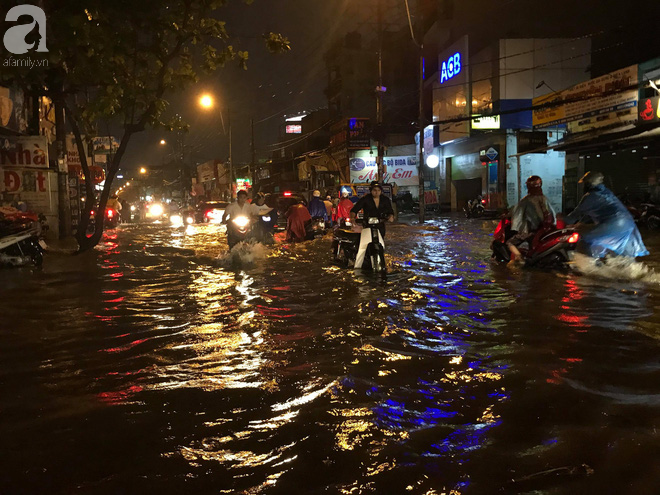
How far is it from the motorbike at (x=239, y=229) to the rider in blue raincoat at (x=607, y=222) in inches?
295

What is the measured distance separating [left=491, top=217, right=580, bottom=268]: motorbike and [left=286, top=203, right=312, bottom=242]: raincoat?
8.14 m

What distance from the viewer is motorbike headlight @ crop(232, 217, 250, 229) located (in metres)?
13.4

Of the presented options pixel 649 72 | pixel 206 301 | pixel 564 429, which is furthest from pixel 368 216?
pixel 649 72

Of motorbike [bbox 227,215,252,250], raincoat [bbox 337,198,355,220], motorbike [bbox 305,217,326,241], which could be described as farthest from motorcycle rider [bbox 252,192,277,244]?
raincoat [bbox 337,198,355,220]

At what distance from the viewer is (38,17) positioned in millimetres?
10266

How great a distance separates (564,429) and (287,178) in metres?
56.7

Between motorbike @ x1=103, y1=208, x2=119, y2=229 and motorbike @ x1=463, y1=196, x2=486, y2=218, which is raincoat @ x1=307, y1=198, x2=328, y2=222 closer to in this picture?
motorbike @ x1=463, y1=196, x2=486, y2=218

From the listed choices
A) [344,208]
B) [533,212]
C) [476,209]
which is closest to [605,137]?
[476,209]

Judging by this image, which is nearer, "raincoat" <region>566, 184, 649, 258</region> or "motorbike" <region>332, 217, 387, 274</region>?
"raincoat" <region>566, 184, 649, 258</region>

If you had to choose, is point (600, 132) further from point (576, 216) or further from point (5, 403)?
point (5, 403)

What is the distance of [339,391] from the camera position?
411cm

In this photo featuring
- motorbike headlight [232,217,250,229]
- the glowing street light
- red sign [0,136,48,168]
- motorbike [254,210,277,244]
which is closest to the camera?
motorbike headlight [232,217,250,229]

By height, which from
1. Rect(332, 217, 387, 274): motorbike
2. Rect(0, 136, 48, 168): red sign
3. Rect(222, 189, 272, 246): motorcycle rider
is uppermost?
Rect(0, 136, 48, 168): red sign

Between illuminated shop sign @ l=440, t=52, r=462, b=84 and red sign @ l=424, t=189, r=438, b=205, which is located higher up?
illuminated shop sign @ l=440, t=52, r=462, b=84
